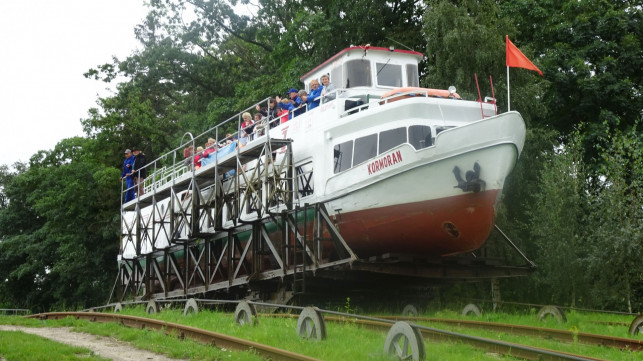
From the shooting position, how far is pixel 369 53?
62.9 ft

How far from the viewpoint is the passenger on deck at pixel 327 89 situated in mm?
18233

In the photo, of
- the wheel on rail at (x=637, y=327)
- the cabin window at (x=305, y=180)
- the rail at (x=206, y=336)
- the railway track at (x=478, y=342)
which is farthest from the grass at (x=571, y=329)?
the rail at (x=206, y=336)

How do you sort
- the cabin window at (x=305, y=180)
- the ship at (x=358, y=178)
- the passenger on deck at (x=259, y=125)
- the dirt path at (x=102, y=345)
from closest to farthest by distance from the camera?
1. the dirt path at (x=102, y=345)
2. the ship at (x=358, y=178)
3. the cabin window at (x=305, y=180)
4. the passenger on deck at (x=259, y=125)

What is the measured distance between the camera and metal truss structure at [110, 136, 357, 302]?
1742 cm

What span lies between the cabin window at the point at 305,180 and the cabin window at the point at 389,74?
3.04 metres

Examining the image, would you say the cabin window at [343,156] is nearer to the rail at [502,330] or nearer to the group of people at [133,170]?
the rail at [502,330]

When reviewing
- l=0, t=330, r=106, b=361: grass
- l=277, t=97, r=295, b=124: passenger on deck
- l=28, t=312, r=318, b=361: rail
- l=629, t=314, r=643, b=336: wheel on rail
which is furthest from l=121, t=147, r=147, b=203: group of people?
l=629, t=314, r=643, b=336: wheel on rail

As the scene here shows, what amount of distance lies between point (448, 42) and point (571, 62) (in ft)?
22.6

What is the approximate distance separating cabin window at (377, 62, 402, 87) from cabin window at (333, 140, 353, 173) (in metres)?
2.80

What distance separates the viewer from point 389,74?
19.5 metres

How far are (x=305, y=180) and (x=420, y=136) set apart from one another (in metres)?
3.57

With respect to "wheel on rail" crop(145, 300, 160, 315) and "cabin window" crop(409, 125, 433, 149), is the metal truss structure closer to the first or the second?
"wheel on rail" crop(145, 300, 160, 315)

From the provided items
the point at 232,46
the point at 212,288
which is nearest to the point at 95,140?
the point at 232,46

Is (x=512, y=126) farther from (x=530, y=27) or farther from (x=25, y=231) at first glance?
(x=25, y=231)
